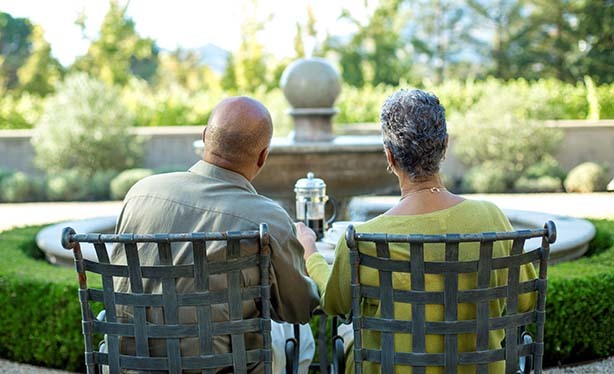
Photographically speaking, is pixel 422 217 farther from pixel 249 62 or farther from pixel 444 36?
pixel 444 36

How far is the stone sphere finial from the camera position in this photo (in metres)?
7.22

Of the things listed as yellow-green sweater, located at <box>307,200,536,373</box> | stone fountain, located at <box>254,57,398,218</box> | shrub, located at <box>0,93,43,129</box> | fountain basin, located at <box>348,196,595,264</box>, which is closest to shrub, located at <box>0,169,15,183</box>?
shrub, located at <box>0,93,43,129</box>

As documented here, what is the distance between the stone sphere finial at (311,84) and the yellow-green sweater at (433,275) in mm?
4877

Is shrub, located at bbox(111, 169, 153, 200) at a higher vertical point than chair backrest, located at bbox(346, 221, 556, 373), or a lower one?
lower

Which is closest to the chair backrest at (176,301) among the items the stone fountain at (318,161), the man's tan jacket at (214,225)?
the man's tan jacket at (214,225)

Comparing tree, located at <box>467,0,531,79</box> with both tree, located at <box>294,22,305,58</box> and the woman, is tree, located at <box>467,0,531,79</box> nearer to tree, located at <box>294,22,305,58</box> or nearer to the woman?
tree, located at <box>294,22,305,58</box>

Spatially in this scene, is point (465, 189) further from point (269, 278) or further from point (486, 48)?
point (486, 48)

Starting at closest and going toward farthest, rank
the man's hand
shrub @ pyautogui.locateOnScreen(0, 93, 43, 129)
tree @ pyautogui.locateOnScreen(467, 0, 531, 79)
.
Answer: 1. the man's hand
2. shrub @ pyautogui.locateOnScreen(0, 93, 43, 129)
3. tree @ pyautogui.locateOnScreen(467, 0, 531, 79)

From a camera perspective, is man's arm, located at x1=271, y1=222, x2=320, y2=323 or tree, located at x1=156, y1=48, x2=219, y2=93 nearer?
man's arm, located at x1=271, y1=222, x2=320, y2=323

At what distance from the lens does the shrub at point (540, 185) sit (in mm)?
14609

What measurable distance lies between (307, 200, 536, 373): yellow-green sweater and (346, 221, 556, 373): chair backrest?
20mm

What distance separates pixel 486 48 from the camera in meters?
34.2

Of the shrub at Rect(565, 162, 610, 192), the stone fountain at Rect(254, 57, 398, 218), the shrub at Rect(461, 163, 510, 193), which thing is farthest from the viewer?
the shrub at Rect(461, 163, 510, 193)

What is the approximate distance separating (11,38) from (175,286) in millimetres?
46248
